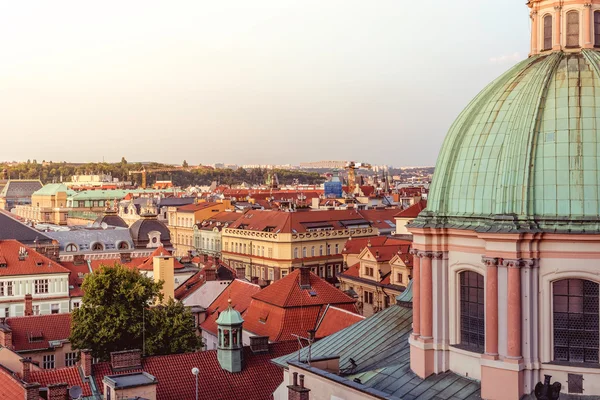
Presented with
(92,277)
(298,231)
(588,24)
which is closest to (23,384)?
(92,277)

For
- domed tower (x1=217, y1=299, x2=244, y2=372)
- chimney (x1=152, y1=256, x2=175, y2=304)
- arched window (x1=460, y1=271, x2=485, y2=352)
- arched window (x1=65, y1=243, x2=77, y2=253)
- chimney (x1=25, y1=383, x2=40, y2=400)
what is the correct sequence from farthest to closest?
arched window (x1=65, y1=243, x2=77, y2=253)
chimney (x1=152, y1=256, x2=175, y2=304)
domed tower (x1=217, y1=299, x2=244, y2=372)
chimney (x1=25, y1=383, x2=40, y2=400)
arched window (x1=460, y1=271, x2=485, y2=352)

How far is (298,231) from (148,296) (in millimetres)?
52378

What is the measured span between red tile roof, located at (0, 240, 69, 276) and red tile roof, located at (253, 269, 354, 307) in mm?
24385

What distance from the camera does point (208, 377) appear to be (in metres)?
36.7

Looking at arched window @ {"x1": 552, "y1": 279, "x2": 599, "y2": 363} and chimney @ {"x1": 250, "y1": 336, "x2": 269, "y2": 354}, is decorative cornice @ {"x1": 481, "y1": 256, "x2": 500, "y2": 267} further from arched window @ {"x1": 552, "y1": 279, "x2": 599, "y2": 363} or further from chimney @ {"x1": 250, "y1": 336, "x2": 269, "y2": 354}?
chimney @ {"x1": 250, "y1": 336, "x2": 269, "y2": 354}

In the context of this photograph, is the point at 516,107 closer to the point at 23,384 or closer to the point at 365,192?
the point at 23,384

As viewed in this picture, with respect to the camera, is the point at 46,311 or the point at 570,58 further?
the point at 46,311

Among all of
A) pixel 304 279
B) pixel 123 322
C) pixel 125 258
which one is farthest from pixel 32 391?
pixel 125 258

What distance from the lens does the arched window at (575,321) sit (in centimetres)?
2292

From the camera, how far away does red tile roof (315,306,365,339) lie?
4638 cm

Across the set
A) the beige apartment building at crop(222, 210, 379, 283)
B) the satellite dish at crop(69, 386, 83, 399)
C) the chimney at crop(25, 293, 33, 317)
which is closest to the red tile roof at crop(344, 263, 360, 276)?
the beige apartment building at crop(222, 210, 379, 283)

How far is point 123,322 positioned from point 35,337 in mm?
8311

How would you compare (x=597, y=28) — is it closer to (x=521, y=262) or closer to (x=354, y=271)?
(x=521, y=262)

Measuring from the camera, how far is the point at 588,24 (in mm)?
26297
